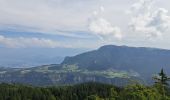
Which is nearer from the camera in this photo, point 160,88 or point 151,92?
point 151,92

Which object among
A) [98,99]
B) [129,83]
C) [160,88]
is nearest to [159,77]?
[160,88]

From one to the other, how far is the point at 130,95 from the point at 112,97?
271 cm

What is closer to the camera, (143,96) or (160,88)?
(143,96)

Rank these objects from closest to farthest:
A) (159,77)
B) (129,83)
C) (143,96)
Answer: (143,96), (129,83), (159,77)

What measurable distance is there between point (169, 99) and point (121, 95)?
4337mm

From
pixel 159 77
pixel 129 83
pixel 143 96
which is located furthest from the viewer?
pixel 159 77

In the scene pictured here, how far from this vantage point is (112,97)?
3272 centimetres

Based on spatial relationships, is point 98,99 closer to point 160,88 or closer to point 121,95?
point 121,95

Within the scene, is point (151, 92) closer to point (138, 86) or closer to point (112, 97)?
point (138, 86)

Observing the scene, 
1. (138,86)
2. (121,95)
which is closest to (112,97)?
(121,95)

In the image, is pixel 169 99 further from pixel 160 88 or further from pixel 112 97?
pixel 112 97

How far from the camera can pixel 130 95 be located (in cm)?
3044

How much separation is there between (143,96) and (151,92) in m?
1.37

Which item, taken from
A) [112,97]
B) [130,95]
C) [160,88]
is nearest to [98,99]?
[112,97]
